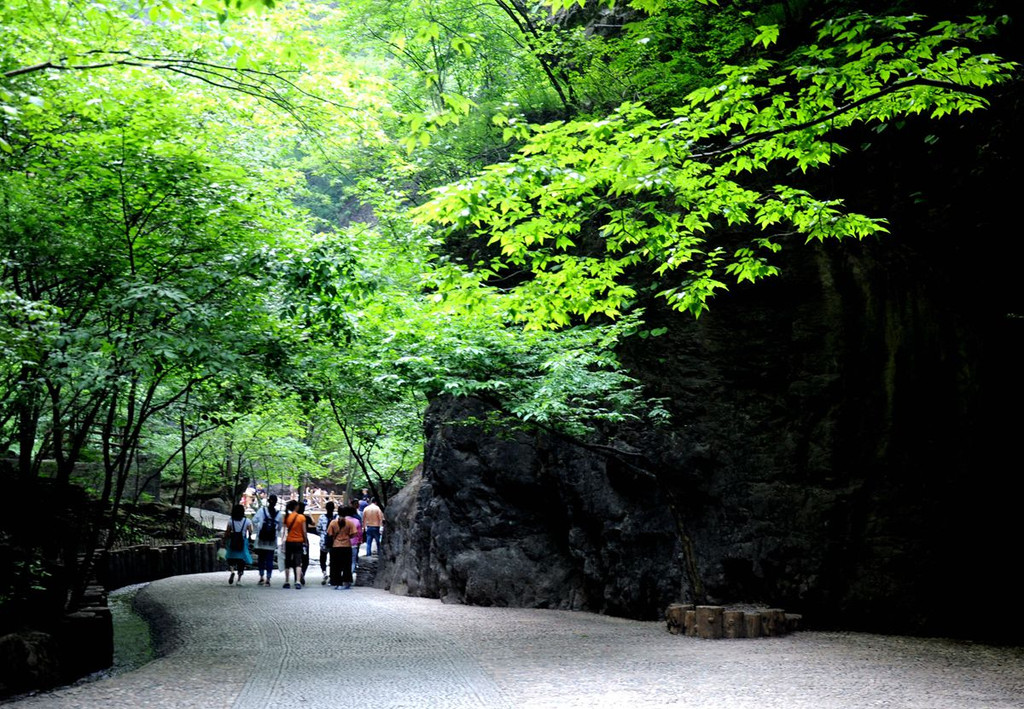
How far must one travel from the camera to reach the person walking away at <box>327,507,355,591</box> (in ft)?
56.5

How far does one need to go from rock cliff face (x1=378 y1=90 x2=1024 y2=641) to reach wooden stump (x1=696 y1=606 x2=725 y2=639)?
1.49 ft

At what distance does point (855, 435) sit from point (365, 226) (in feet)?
29.2

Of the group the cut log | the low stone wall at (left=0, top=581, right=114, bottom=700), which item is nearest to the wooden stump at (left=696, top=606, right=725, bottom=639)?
the cut log

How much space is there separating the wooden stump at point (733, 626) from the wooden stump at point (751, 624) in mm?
36

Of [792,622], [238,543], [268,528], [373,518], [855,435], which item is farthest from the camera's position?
[373,518]

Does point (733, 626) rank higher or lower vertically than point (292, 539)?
lower

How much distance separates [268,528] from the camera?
17406 millimetres

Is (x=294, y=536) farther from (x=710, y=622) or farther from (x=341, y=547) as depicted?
(x=710, y=622)

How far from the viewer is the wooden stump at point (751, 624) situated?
9648 mm

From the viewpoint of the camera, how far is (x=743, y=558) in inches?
444

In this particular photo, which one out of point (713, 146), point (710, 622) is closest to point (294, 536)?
point (710, 622)

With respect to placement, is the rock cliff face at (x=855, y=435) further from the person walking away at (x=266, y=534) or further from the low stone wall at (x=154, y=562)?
the low stone wall at (x=154, y=562)

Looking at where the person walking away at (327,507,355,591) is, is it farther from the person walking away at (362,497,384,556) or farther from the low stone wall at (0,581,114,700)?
the low stone wall at (0,581,114,700)

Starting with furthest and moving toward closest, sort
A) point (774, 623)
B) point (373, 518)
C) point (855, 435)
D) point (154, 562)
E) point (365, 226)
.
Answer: point (373, 518) < point (154, 562) < point (365, 226) < point (855, 435) < point (774, 623)
